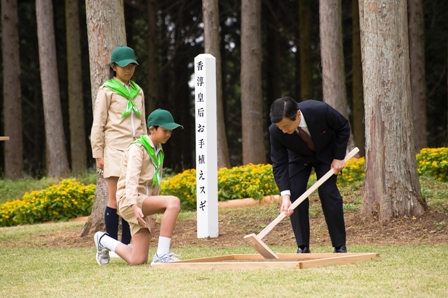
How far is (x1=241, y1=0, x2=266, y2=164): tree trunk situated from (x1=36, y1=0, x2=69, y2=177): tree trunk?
494 centimetres

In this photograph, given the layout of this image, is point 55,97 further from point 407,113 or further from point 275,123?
point 275,123

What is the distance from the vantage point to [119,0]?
10.3 meters

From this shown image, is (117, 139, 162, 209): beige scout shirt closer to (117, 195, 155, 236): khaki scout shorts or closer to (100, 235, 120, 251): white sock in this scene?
(117, 195, 155, 236): khaki scout shorts

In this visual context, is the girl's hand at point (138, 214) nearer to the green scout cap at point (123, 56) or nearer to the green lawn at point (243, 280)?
the green lawn at point (243, 280)

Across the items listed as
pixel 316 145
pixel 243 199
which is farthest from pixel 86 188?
pixel 316 145

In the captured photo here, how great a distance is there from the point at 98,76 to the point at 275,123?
164 inches

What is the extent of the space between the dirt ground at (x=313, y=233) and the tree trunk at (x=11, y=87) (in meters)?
11.7

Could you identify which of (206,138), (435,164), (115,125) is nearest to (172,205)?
(115,125)

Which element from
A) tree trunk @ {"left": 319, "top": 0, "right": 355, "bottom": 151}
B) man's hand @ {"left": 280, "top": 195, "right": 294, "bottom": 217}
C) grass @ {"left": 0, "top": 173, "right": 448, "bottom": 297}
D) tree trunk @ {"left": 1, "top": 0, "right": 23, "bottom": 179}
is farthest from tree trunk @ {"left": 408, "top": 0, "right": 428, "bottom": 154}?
man's hand @ {"left": 280, "top": 195, "right": 294, "bottom": 217}

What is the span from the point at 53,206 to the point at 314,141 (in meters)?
7.68

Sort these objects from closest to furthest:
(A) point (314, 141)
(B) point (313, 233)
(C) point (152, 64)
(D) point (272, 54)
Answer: (A) point (314, 141) < (B) point (313, 233) < (C) point (152, 64) < (D) point (272, 54)

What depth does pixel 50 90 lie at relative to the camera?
20.2 meters

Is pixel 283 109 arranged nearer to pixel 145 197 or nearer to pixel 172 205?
pixel 172 205

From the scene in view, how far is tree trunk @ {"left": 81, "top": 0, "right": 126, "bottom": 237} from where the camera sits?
1007 cm
